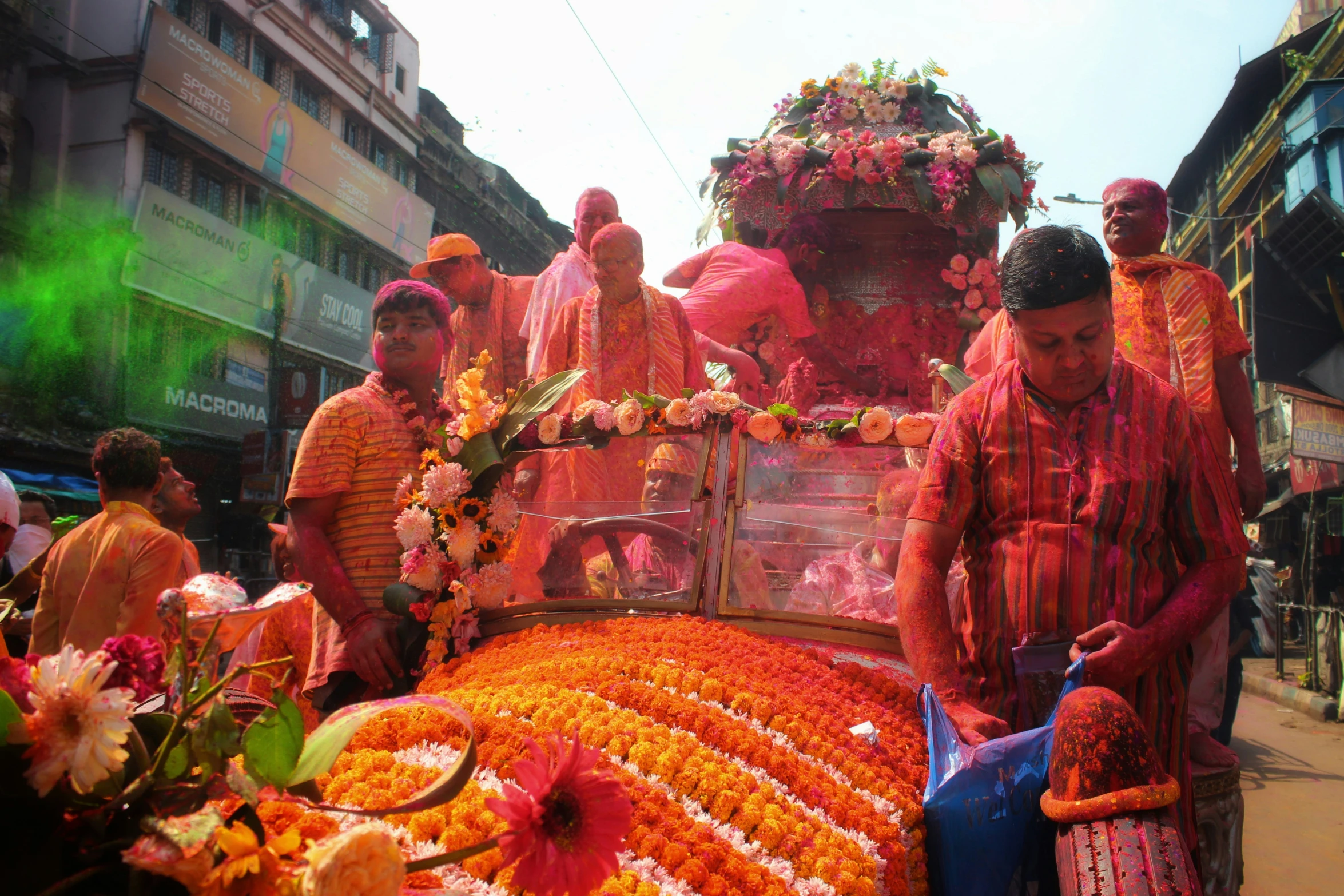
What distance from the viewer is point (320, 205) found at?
69.0 ft

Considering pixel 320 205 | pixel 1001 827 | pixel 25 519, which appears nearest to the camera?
pixel 1001 827

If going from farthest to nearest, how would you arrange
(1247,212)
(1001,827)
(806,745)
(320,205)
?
1. (1247,212)
2. (320,205)
3. (806,745)
4. (1001,827)

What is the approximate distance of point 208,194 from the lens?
18.7m

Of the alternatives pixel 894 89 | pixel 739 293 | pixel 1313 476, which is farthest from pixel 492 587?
pixel 1313 476

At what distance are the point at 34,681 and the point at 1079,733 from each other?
4.44ft

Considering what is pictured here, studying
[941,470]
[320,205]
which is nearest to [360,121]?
[320,205]

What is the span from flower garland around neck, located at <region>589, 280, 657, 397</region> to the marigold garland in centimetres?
201

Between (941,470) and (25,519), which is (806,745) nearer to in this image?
(941,470)

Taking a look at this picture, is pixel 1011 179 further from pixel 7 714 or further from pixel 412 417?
pixel 7 714

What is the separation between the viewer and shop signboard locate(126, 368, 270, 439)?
650 inches

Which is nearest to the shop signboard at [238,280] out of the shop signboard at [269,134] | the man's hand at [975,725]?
the shop signboard at [269,134]

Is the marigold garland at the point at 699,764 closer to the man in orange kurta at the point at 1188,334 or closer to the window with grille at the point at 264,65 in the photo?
the man in orange kurta at the point at 1188,334

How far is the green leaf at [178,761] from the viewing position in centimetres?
93

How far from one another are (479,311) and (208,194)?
16.4 meters
